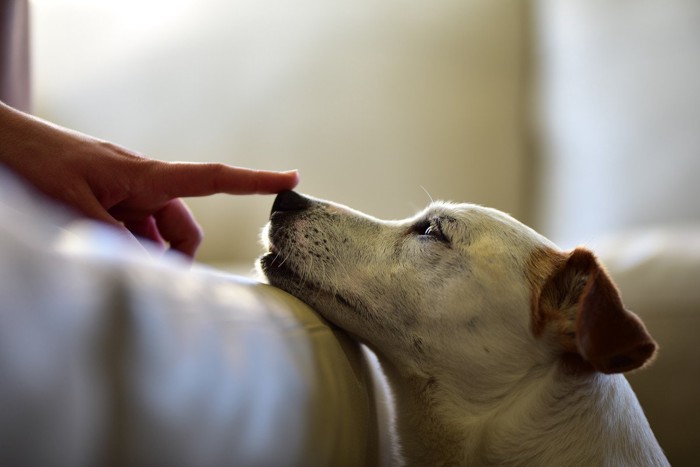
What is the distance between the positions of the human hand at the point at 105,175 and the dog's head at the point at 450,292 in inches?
4.9

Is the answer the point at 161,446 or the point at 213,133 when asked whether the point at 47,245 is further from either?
the point at 213,133

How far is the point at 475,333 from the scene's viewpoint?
95 cm

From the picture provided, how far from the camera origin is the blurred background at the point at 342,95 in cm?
252

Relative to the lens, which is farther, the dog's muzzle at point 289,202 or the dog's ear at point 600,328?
the dog's muzzle at point 289,202

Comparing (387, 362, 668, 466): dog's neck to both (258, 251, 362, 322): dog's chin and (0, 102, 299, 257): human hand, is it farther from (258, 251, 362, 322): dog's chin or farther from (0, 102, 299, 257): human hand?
(0, 102, 299, 257): human hand

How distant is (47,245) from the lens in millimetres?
460

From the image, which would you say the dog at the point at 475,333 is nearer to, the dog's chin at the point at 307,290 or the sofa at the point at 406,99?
the dog's chin at the point at 307,290

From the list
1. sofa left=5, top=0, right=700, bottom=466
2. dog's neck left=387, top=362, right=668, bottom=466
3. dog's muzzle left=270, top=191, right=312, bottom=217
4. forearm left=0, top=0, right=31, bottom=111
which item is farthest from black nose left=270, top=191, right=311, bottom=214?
sofa left=5, top=0, right=700, bottom=466

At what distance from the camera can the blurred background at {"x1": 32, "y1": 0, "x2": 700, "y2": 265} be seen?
2516 mm

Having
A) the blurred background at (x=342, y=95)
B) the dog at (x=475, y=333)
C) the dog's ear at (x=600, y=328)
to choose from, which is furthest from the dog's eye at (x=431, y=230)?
the blurred background at (x=342, y=95)

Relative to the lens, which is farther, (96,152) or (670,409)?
(670,409)

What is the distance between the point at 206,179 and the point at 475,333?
0.44 m

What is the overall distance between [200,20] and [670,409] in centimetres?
216

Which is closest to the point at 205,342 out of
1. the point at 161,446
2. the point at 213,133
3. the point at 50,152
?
the point at 161,446
